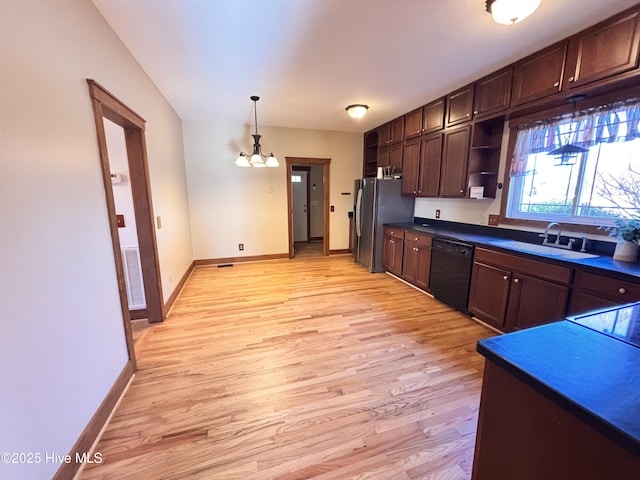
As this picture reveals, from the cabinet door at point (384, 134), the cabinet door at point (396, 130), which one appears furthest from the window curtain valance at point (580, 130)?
the cabinet door at point (384, 134)

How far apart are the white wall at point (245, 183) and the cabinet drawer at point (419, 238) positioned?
2.01 meters

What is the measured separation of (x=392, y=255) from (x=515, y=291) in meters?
1.96

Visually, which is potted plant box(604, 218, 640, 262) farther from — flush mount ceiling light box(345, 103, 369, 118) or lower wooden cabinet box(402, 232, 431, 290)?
flush mount ceiling light box(345, 103, 369, 118)

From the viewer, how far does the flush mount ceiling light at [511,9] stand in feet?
5.13

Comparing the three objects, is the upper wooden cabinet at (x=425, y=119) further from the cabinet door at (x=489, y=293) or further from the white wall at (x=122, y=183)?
the white wall at (x=122, y=183)

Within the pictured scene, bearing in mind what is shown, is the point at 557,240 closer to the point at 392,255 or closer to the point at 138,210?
the point at 392,255

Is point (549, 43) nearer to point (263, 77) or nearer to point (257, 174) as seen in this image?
point (263, 77)

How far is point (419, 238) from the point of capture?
3.63 metres

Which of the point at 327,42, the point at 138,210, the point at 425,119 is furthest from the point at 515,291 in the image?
the point at 138,210

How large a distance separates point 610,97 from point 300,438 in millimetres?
3435

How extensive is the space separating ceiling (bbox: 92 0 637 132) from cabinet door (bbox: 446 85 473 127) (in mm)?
118

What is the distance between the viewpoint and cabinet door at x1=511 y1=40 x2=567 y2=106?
2176 millimetres

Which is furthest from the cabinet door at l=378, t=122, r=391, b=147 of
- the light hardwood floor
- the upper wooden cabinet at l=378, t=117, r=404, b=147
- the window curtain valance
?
the light hardwood floor

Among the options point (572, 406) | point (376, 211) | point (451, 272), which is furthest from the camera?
point (376, 211)
